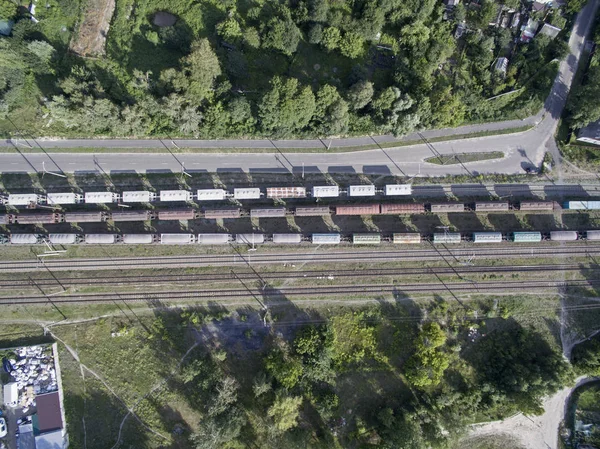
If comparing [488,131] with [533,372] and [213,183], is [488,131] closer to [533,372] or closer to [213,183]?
[533,372]

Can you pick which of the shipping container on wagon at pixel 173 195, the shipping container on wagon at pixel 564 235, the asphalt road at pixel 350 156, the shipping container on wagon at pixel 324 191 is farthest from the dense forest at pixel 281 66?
the shipping container on wagon at pixel 564 235

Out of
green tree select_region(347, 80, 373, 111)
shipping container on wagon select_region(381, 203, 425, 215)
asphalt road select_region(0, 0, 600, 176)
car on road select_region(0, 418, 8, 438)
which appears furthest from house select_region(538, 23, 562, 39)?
car on road select_region(0, 418, 8, 438)

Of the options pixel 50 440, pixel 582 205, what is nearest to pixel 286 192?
pixel 582 205

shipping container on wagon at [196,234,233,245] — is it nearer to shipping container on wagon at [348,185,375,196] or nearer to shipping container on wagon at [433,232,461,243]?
shipping container on wagon at [348,185,375,196]

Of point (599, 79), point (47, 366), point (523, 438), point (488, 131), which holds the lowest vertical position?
point (523, 438)

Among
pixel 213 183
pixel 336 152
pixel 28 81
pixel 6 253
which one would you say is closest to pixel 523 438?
pixel 336 152
